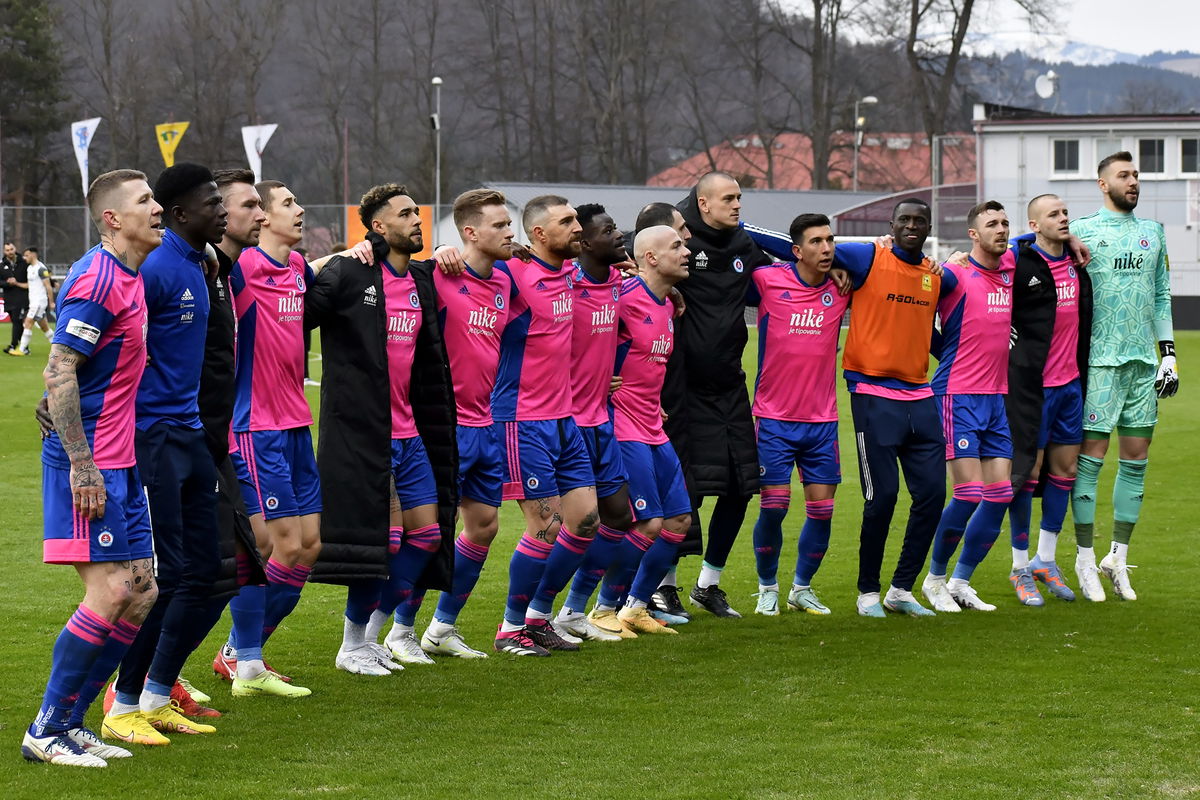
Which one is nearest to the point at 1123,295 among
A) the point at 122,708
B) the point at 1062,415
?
the point at 1062,415

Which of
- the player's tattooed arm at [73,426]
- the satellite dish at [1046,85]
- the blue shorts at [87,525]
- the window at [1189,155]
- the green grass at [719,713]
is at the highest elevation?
the satellite dish at [1046,85]

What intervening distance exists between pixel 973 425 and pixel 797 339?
124 cm

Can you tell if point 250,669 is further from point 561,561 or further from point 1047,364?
point 1047,364

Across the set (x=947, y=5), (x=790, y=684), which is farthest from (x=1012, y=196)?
(x=790, y=684)

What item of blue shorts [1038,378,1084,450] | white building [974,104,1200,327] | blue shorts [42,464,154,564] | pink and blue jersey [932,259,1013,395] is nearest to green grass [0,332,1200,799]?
blue shorts [42,464,154,564]

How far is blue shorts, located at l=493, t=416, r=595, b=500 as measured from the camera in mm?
8250

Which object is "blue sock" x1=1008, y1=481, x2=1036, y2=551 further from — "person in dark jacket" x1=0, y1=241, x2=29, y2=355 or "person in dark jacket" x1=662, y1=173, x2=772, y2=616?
"person in dark jacket" x1=0, y1=241, x2=29, y2=355

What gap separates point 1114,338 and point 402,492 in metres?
4.85

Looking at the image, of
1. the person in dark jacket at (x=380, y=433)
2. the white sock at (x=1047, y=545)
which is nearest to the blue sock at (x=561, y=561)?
the person in dark jacket at (x=380, y=433)

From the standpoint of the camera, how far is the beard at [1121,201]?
1013 cm

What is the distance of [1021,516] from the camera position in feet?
34.0

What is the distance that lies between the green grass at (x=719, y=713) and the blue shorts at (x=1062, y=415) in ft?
3.41

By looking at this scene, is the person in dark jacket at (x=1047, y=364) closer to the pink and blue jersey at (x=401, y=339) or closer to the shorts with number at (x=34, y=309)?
the pink and blue jersey at (x=401, y=339)

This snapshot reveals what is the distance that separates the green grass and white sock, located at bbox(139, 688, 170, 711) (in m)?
0.24
